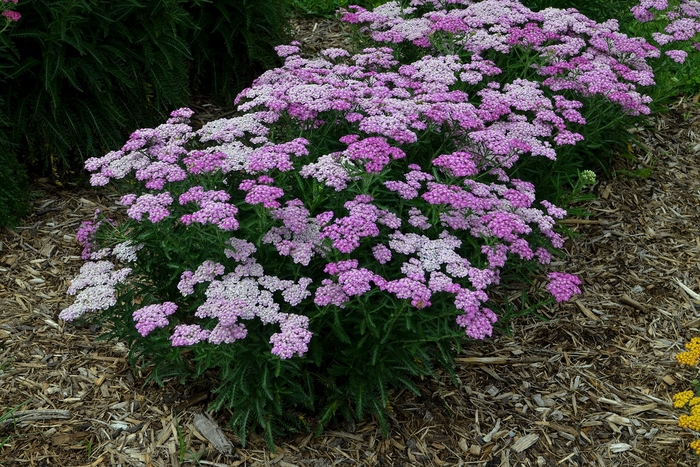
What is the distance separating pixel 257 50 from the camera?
6.42 meters

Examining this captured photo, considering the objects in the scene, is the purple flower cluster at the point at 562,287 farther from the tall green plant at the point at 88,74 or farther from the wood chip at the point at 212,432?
the tall green plant at the point at 88,74

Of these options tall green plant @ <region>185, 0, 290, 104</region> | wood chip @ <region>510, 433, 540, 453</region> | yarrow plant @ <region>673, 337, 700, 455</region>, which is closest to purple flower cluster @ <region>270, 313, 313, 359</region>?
wood chip @ <region>510, 433, 540, 453</region>

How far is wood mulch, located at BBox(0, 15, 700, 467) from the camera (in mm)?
3676

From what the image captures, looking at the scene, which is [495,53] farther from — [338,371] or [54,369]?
[54,369]

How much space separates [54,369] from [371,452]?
6.74ft

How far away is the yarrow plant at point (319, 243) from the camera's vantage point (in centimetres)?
321

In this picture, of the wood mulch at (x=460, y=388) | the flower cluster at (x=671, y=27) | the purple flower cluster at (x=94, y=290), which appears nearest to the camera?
the purple flower cluster at (x=94, y=290)

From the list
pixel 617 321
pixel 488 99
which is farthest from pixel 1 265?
pixel 617 321

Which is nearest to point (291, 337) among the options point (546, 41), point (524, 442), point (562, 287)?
point (562, 287)

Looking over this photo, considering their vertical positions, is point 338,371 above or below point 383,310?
below

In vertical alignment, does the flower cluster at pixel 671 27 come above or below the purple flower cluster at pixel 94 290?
above

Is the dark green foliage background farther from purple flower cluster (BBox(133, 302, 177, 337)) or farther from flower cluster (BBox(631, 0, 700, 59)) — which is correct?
flower cluster (BBox(631, 0, 700, 59))

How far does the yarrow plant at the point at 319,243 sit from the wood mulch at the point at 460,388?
0.24 metres

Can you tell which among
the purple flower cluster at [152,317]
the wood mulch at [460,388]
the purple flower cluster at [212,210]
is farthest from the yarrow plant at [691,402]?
the purple flower cluster at [152,317]
